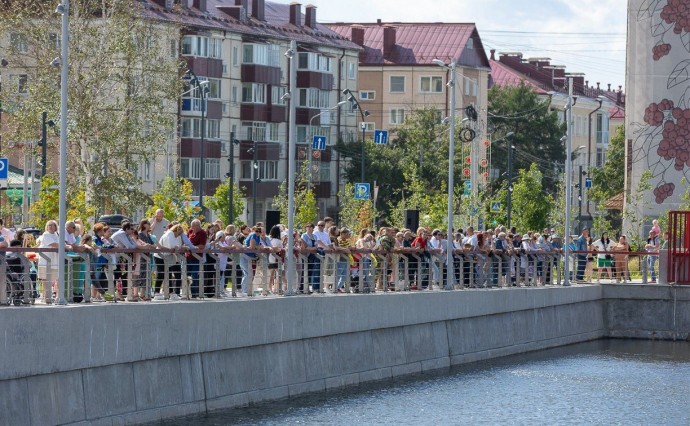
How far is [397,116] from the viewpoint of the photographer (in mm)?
122062

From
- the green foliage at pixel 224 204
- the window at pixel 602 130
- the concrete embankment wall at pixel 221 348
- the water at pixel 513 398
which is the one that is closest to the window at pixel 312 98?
the green foliage at pixel 224 204

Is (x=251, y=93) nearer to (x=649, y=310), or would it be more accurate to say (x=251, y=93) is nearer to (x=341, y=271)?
(x=649, y=310)

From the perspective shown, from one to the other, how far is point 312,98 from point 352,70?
542 centimetres

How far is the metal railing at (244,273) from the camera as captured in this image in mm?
25594

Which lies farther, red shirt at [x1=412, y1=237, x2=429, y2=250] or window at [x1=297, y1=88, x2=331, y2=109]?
window at [x1=297, y1=88, x2=331, y2=109]

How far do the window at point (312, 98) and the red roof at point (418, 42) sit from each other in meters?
11.5

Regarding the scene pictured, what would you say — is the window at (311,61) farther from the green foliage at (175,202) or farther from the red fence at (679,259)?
the red fence at (679,259)

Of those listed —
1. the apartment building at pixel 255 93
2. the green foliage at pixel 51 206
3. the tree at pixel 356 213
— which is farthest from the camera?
the apartment building at pixel 255 93

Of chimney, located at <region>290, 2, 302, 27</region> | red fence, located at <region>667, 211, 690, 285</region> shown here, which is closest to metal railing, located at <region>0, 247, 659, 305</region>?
red fence, located at <region>667, 211, 690, 285</region>

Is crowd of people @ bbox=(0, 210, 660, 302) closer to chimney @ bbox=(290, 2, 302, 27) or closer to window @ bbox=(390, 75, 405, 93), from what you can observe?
chimney @ bbox=(290, 2, 302, 27)

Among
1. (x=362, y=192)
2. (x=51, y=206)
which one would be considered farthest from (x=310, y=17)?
(x=51, y=206)

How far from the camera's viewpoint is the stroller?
967 inches

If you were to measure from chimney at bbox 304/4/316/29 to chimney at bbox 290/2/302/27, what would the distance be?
0.62m

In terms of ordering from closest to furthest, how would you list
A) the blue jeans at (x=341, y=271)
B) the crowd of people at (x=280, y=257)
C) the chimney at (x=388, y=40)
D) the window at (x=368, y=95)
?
the crowd of people at (x=280, y=257) < the blue jeans at (x=341, y=271) < the chimney at (x=388, y=40) < the window at (x=368, y=95)
